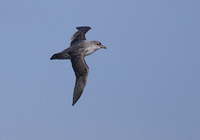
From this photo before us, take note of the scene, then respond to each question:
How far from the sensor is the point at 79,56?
31.4m

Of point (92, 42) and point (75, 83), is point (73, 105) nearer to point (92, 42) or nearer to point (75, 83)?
point (75, 83)

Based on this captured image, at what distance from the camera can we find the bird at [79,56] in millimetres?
30469

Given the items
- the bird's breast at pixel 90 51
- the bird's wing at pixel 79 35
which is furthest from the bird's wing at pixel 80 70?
the bird's wing at pixel 79 35

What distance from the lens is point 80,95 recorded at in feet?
98.6

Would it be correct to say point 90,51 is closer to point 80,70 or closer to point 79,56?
point 79,56

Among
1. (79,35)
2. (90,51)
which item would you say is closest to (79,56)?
(90,51)

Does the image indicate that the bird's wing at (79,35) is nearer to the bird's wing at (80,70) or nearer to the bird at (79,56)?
the bird at (79,56)

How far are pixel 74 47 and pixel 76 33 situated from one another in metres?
3.02

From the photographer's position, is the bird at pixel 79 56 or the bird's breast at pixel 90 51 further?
the bird's breast at pixel 90 51

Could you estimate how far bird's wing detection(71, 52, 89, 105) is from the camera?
100 feet

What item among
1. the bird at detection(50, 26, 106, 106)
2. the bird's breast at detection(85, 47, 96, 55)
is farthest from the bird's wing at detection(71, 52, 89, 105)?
the bird's breast at detection(85, 47, 96, 55)

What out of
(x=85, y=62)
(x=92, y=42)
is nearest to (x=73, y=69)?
(x=85, y=62)

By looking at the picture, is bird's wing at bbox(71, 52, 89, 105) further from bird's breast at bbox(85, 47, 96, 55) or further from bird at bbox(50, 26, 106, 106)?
bird's breast at bbox(85, 47, 96, 55)

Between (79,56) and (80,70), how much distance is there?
1.16 m
